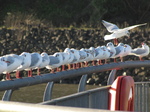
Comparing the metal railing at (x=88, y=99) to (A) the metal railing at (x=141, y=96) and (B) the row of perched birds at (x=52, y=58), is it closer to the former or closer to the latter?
(A) the metal railing at (x=141, y=96)

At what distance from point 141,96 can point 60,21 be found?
32.2 metres

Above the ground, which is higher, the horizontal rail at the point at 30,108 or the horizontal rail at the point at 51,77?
the horizontal rail at the point at 30,108

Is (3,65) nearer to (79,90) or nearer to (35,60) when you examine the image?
(79,90)

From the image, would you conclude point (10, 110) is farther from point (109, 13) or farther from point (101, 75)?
point (109, 13)

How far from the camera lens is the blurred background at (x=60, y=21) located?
35094 millimetres

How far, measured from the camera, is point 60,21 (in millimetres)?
38250

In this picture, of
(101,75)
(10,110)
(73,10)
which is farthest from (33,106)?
(73,10)

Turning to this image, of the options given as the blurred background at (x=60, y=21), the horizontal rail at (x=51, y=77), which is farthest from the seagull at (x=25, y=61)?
the blurred background at (x=60, y=21)

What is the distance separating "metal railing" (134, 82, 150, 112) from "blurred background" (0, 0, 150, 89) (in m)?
27.1

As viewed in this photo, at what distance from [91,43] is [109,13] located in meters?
3.30

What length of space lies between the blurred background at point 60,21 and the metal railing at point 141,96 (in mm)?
27089

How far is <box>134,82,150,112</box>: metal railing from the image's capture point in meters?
6.08

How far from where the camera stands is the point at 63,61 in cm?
763

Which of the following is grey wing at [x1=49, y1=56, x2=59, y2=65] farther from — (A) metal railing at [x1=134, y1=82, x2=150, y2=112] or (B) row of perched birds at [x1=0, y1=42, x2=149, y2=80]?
(A) metal railing at [x1=134, y1=82, x2=150, y2=112]
